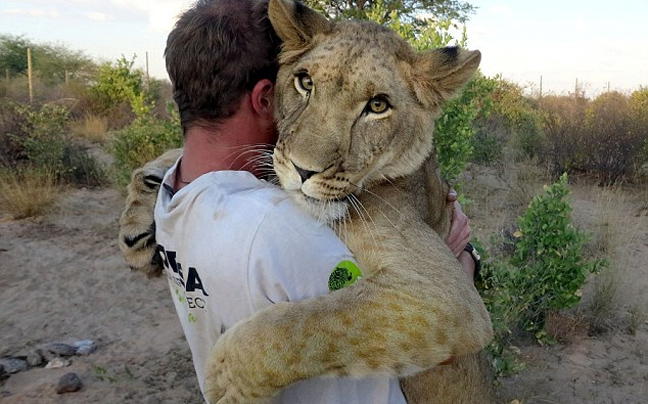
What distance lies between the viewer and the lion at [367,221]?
1836 mm

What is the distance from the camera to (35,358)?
20.6ft

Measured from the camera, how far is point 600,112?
1600 cm

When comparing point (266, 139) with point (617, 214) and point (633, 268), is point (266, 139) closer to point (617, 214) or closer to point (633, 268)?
point (633, 268)

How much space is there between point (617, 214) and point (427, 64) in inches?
365

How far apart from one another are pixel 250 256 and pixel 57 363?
5.30 m

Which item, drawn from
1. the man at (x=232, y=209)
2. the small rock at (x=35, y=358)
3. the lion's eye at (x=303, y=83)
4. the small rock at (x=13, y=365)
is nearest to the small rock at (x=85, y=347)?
the small rock at (x=35, y=358)

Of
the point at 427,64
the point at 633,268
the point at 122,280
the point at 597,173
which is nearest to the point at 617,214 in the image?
the point at 633,268

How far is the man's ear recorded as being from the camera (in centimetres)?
227

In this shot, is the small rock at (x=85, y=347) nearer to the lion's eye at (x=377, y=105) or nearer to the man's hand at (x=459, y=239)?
the man's hand at (x=459, y=239)

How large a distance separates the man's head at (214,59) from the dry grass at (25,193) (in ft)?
31.7

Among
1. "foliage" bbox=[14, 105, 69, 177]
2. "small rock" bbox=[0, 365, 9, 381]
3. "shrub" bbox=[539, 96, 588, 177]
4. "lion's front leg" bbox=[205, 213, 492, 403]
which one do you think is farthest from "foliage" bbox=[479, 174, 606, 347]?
"foliage" bbox=[14, 105, 69, 177]

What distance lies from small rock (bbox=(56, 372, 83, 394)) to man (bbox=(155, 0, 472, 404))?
13.2ft

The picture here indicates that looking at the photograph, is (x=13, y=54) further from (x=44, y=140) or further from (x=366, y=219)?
(x=366, y=219)

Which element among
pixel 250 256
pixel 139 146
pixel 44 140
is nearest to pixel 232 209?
pixel 250 256
